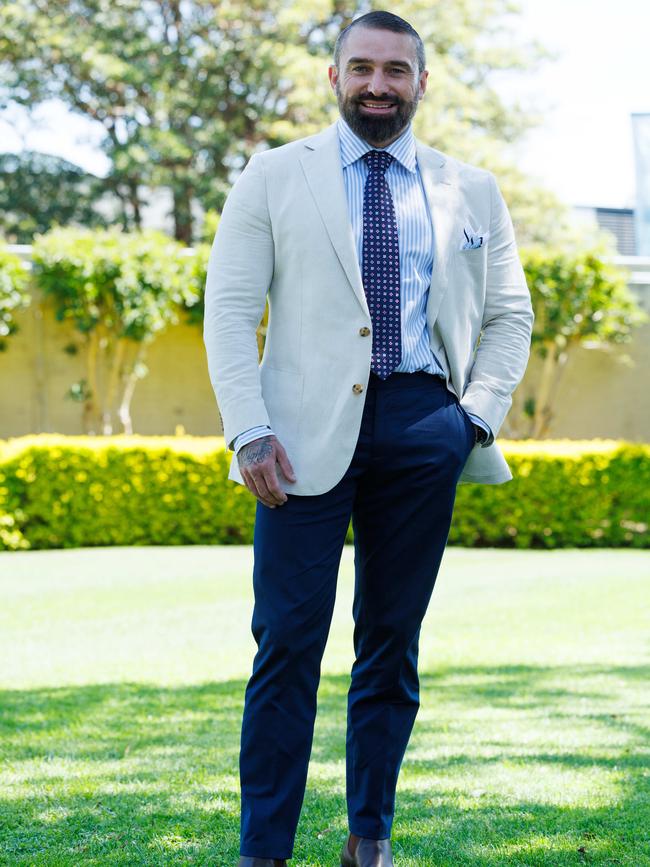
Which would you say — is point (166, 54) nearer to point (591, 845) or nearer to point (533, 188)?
point (533, 188)

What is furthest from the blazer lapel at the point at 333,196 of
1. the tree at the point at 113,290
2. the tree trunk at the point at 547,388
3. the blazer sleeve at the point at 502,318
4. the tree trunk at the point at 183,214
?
the tree trunk at the point at 183,214

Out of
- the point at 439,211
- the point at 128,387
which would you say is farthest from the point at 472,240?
the point at 128,387

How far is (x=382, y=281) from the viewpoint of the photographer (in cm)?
276

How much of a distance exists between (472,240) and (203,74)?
2148 cm

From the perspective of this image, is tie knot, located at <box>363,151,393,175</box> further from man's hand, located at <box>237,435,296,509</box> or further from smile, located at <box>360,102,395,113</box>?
man's hand, located at <box>237,435,296,509</box>

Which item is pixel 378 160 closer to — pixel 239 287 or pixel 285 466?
pixel 239 287

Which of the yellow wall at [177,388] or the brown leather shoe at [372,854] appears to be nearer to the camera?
the brown leather shoe at [372,854]

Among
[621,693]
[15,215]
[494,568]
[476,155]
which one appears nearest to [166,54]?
[15,215]

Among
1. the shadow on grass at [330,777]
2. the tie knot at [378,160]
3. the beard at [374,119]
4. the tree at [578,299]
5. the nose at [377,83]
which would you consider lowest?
the shadow on grass at [330,777]

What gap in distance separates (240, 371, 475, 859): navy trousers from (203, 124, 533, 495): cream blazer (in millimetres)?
78

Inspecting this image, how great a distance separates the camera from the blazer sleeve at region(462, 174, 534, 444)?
2.96m

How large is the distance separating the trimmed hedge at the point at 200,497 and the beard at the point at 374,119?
10087 mm

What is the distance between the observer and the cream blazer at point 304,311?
8.77 ft

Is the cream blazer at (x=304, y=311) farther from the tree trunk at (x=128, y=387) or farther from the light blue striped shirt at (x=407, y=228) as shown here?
the tree trunk at (x=128, y=387)
